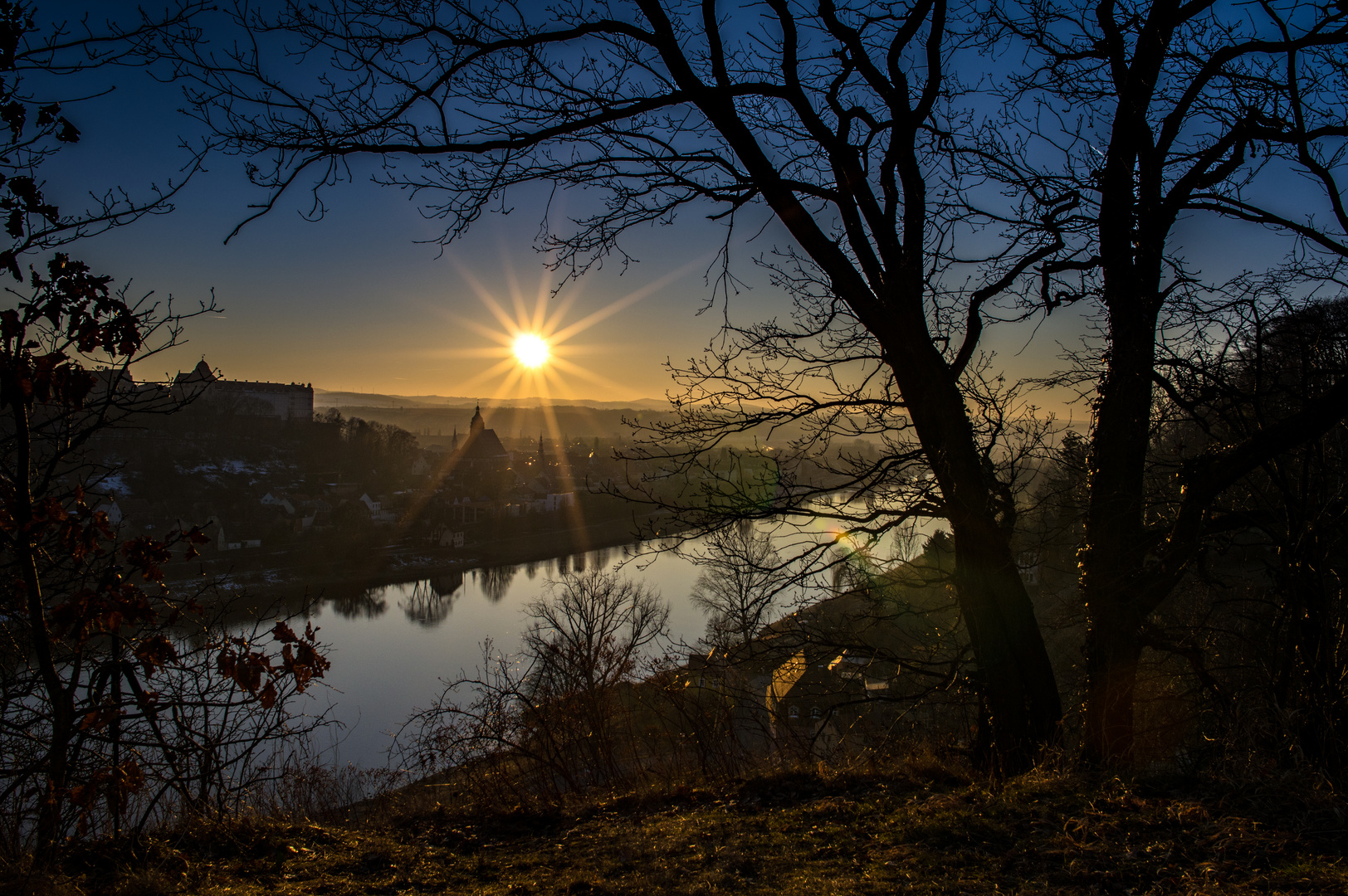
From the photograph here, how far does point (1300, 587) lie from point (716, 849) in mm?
2464

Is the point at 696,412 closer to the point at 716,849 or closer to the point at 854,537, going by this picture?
the point at 854,537

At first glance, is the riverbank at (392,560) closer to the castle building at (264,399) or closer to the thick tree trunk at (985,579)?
the castle building at (264,399)

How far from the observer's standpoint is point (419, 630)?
A: 21.8 m

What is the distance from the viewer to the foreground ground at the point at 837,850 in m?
1.90

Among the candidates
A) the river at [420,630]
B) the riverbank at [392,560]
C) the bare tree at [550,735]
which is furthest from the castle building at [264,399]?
the bare tree at [550,735]

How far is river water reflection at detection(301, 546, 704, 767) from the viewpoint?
50.3 ft

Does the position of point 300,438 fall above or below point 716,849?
above

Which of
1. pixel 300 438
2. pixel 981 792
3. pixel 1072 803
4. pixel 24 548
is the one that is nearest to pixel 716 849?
pixel 981 792

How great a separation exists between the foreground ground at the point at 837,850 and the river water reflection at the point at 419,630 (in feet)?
23.7

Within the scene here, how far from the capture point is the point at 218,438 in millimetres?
45938

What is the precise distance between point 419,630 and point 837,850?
2164 cm

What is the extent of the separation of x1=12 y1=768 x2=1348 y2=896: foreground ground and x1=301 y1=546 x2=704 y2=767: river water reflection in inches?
285

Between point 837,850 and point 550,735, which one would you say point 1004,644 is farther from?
point 550,735

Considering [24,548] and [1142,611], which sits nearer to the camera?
[24,548]
